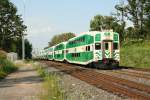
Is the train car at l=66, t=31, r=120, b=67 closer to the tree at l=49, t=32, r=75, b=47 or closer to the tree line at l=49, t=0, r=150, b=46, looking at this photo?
the tree line at l=49, t=0, r=150, b=46

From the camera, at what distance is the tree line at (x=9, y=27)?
307ft

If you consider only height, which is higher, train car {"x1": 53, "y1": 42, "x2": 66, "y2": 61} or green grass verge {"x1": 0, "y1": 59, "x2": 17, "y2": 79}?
train car {"x1": 53, "y1": 42, "x2": 66, "y2": 61}

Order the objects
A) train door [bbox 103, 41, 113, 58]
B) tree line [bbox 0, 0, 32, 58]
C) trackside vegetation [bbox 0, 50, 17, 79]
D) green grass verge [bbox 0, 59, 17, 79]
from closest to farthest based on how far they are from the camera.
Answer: green grass verge [bbox 0, 59, 17, 79]
trackside vegetation [bbox 0, 50, 17, 79]
train door [bbox 103, 41, 113, 58]
tree line [bbox 0, 0, 32, 58]

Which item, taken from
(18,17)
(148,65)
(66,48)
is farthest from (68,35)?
(148,65)

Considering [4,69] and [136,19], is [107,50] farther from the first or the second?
[136,19]

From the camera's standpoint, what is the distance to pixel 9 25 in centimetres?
9538

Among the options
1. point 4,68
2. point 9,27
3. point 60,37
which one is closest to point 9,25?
point 9,27

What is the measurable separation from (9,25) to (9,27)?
1.67 feet

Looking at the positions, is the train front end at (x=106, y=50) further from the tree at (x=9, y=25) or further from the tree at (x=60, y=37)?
the tree at (x=60, y=37)

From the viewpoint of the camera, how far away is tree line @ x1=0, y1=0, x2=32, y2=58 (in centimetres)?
9350

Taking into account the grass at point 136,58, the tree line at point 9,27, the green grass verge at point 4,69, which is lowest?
the green grass verge at point 4,69

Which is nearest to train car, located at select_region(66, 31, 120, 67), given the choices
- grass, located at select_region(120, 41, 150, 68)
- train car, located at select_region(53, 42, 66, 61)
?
grass, located at select_region(120, 41, 150, 68)

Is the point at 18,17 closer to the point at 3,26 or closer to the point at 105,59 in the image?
the point at 3,26

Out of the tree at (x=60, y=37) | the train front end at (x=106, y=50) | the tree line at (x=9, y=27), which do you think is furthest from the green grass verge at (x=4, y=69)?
the tree at (x=60, y=37)
